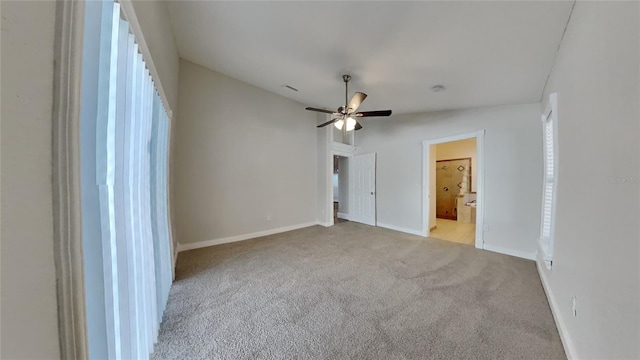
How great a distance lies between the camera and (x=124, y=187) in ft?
3.86

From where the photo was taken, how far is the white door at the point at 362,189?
17.4 feet

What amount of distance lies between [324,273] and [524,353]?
1.79 metres

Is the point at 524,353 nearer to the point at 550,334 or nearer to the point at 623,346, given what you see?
the point at 550,334

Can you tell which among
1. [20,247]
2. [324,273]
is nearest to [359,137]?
[324,273]

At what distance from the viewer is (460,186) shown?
6488mm

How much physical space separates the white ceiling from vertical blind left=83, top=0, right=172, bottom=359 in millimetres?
1245

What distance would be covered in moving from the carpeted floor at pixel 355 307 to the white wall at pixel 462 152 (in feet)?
12.0

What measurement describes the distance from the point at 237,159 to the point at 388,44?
2934 millimetres

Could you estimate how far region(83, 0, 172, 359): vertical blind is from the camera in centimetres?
92

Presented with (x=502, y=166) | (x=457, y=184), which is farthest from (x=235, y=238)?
(x=457, y=184)

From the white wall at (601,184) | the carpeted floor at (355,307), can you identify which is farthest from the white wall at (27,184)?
the white wall at (601,184)

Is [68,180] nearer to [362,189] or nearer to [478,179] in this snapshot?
[478,179]

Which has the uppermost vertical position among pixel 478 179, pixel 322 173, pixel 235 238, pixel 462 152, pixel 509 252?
pixel 462 152

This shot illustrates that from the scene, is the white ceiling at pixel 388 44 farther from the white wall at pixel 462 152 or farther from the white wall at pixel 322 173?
the white wall at pixel 462 152
